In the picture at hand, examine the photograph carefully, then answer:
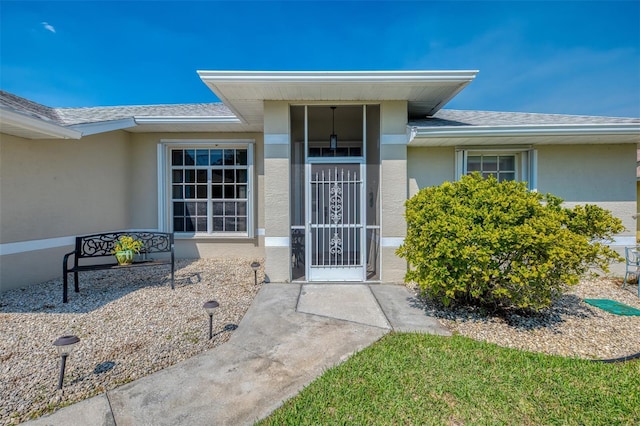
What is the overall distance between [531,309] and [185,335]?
198 inches

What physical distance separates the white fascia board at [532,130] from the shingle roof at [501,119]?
0.61 metres

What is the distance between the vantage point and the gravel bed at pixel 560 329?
3205 mm

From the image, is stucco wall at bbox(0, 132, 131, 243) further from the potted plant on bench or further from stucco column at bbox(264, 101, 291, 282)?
stucco column at bbox(264, 101, 291, 282)

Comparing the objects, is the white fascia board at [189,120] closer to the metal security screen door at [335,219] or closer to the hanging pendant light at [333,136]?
the hanging pendant light at [333,136]

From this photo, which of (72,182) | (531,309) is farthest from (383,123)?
(72,182)

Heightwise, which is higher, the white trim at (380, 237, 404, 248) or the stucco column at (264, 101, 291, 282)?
the stucco column at (264, 101, 291, 282)

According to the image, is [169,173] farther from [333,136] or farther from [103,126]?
[333,136]

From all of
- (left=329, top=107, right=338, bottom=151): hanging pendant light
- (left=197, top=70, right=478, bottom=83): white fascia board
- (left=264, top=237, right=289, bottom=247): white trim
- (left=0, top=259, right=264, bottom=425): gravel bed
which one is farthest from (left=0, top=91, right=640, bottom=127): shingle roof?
(left=0, top=259, right=264, bottom=425): gravel bed

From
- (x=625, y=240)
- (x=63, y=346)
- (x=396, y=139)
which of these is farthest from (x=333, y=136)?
(x=625, y=240)

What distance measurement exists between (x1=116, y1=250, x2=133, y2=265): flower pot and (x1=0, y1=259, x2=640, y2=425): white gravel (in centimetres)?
54

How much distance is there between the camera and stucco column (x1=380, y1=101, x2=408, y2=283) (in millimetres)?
5434

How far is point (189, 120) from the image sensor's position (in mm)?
6617

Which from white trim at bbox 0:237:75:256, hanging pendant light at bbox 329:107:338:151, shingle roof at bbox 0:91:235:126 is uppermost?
shingle roof at bbox 0:91:235:126

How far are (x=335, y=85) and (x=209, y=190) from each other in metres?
4.76
